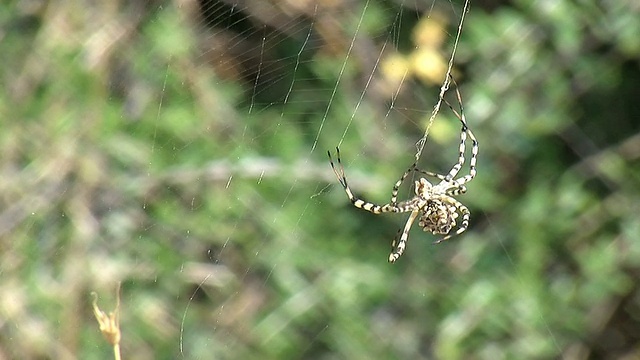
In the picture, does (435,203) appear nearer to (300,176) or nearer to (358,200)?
(358,200)

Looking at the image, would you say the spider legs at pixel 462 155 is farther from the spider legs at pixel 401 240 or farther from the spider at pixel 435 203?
the spider legs at pixel 401 240

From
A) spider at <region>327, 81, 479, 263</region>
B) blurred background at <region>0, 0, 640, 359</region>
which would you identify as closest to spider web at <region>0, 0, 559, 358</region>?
blurred background at <region>0, 0, 640, 359</region>

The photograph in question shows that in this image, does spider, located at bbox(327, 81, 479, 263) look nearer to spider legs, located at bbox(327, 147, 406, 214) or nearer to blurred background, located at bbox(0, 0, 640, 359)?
spider legs, located at bbox(327, 147, 406, 214)

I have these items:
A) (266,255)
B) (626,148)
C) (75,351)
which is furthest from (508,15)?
(75,351)

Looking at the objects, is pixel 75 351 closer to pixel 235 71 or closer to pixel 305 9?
pixel 235 71

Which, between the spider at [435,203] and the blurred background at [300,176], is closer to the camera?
the spider at [435,203]

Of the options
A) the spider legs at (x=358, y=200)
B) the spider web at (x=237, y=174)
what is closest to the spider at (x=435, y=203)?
the spider legs at (x=358, y=200)

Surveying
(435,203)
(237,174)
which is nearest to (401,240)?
(435,203)
